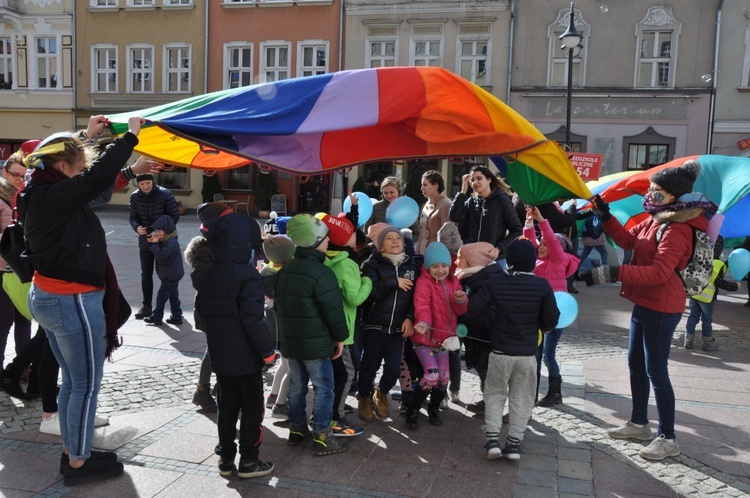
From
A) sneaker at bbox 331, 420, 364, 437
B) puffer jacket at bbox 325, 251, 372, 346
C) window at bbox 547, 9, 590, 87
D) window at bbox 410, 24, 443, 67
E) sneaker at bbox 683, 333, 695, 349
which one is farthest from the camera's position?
window at bbox 410, 24, 443, 67

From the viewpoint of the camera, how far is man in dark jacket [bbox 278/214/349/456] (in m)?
4.21

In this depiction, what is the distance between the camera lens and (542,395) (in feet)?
18.5

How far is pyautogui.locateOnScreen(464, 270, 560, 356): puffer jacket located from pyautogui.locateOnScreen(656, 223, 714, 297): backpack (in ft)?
3.00

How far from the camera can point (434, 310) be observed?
15.6ft

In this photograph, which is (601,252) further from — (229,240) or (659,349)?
(229,240)

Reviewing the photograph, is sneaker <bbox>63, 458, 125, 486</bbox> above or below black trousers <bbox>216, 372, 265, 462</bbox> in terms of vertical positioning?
below

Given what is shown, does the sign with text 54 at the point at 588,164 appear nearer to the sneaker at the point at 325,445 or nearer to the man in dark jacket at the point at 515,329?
the man in dark jacket at the point at 515,329

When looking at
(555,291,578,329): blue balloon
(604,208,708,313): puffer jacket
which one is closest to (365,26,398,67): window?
(555,291,578,329): blue balloon

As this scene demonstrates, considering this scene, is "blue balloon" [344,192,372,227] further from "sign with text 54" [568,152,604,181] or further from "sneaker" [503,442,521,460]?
"sign with text 54" [568,152,604,181]

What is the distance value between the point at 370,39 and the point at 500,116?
21.9 m

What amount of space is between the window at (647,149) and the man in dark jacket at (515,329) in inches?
788

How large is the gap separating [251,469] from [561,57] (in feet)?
71.1

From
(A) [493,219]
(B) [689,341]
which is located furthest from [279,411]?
(B) [689,341]

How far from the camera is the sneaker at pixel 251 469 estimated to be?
3977mm
